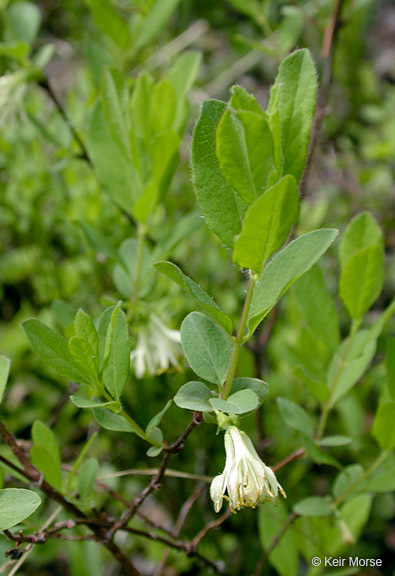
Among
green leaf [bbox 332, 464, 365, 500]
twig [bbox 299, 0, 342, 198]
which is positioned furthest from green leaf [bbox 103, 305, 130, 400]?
twig [bbox 299, 0, 342, 198]

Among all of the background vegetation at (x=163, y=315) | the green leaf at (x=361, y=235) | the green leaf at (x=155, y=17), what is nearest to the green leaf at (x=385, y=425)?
the background vegetation at (x=163, y=315)

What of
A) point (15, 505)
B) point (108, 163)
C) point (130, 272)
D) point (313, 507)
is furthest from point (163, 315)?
point (15, 505)

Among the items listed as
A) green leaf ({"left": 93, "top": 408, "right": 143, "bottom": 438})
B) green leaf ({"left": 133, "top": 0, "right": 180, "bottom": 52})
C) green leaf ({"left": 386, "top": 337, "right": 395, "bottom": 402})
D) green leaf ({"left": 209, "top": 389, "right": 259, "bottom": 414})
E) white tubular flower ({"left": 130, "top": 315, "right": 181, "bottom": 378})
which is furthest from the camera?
green leaf ({"left": 133, "top": 0, "right": 180, "bottom": 52})

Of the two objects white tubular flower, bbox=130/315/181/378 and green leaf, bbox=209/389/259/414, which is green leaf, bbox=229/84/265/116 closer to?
green leaf, bbox=209/389/259/414

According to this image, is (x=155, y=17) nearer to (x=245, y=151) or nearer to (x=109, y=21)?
(x=109, y=21)

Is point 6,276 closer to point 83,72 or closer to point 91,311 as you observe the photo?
point 91,311

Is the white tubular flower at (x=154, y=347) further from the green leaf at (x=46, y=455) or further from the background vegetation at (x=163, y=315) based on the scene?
the green leaf at (x=46, y=455)
